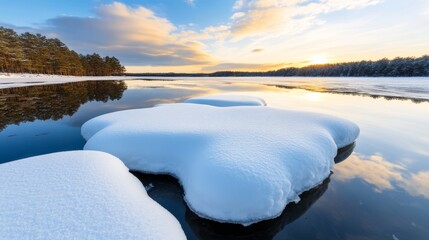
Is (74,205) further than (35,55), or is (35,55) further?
(35,55)

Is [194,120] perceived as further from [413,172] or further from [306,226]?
[413,172]

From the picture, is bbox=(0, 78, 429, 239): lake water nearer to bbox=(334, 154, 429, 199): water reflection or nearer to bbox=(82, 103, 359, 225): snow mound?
bbox=(334, 154, 429, 199): water reflection

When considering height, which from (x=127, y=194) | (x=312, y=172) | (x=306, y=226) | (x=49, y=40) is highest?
(x=49, y=40)

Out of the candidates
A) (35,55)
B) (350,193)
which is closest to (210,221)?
(350,193)

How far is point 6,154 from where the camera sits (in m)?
6.38

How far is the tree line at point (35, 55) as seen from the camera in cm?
4205

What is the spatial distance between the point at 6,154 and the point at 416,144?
13551 millimetres

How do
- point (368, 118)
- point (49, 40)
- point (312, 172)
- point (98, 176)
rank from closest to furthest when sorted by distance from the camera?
1. point (98, 176)
2. point (312, 172)
3. point (368, 118)
4. point (49, 40)

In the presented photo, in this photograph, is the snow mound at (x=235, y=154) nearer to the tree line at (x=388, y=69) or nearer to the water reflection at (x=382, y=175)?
the water reflection at (x=382, y=175)

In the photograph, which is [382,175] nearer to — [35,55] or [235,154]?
[235,154]

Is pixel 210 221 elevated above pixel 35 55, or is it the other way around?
pixel 35 55

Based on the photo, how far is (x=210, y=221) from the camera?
3.66 metres

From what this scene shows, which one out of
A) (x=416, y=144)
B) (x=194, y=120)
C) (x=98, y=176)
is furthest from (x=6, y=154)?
(x=416, y=144)

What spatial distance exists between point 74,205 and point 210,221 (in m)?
2.09
